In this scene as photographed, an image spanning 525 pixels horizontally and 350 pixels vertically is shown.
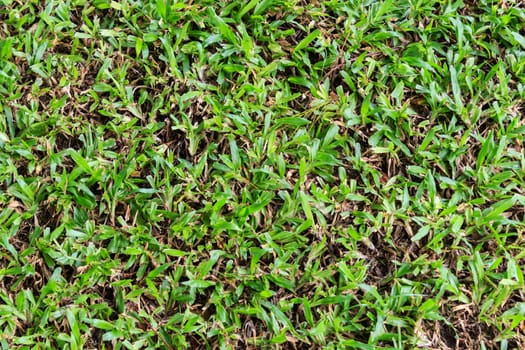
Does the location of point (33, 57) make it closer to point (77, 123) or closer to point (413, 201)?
point (77, 123)

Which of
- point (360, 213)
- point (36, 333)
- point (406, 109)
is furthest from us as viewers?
point (406, 109)

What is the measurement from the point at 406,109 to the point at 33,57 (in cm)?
168

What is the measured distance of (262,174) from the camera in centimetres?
237

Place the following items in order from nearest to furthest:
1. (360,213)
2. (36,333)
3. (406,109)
Answer: (36,333) < (360,213) < (406,109)

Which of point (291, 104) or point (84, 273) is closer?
point (84, 273)

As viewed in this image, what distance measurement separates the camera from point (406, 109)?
99.2 inches

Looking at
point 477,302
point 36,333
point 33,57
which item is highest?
point 33,57

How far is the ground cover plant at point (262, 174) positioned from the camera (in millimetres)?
2189

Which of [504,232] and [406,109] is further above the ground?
[406,109]

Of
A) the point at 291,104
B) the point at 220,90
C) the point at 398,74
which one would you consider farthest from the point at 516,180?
the point at 220,90

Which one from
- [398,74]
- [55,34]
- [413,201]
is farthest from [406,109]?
[55,34]

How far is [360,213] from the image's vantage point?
234 centimetres

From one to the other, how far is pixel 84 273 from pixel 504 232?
169 cm

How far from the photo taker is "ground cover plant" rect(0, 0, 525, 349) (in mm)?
2189
